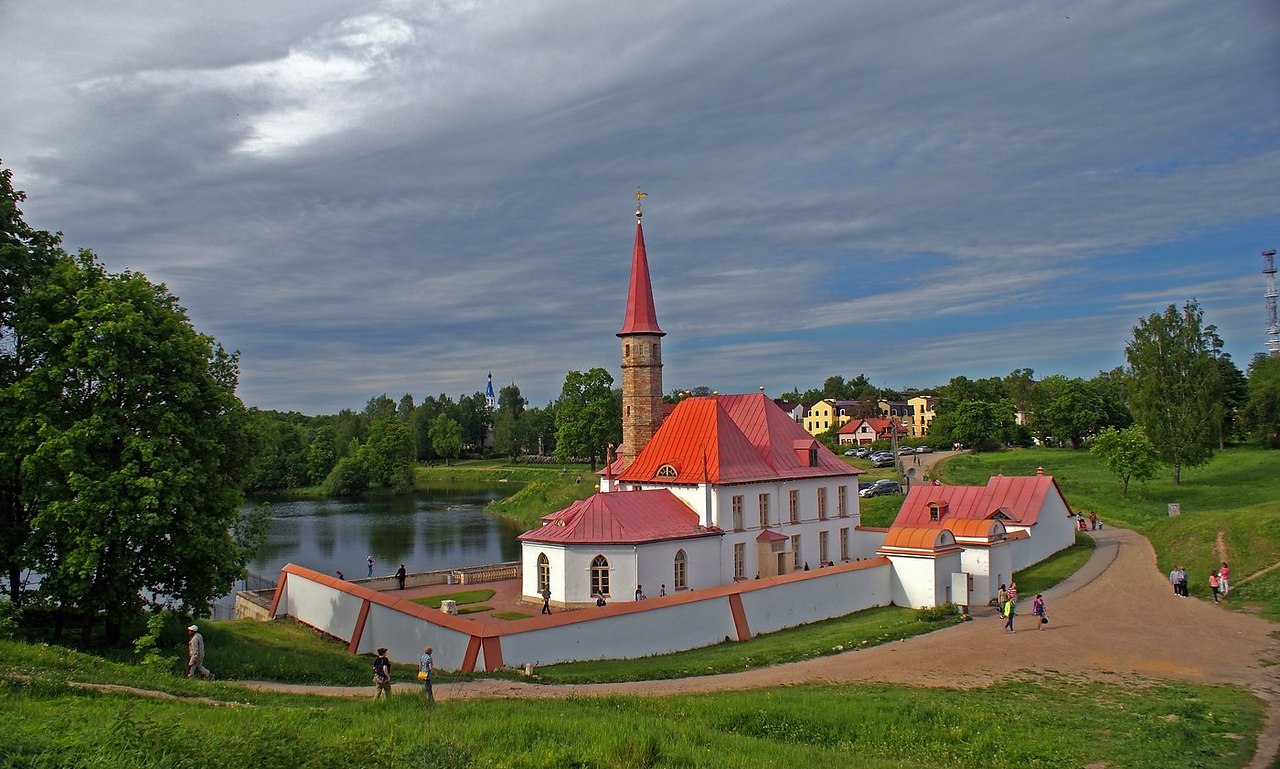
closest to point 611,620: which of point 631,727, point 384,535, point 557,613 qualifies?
point 557,613

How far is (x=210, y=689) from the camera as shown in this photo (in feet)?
46.9

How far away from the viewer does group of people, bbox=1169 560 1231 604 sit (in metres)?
26.3

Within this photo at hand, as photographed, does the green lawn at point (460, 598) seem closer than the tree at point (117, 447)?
No

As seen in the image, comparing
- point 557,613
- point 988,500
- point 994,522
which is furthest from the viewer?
point 988,500

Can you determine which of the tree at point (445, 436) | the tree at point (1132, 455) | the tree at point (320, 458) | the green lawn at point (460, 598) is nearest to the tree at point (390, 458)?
the tree at point (320, 458)

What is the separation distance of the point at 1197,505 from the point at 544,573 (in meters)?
38.1

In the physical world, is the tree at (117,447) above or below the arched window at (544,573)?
above

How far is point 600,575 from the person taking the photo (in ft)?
90.5

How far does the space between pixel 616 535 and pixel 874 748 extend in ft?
51.0

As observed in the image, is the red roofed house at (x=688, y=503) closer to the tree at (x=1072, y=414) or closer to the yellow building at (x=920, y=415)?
the tree at (x=1072, y=414)

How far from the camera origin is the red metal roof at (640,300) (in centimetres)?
3731

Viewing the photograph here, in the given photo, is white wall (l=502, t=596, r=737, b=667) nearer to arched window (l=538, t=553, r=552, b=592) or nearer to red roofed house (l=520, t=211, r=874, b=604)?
red roofed house (l=520, t=211, r=874, b=604)

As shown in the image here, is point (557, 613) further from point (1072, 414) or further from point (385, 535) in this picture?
point (1072, 414)

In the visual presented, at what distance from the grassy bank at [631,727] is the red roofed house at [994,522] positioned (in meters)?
11.1
